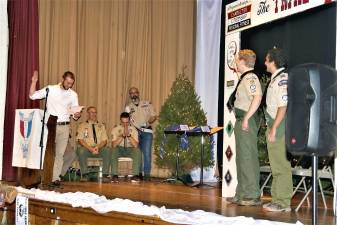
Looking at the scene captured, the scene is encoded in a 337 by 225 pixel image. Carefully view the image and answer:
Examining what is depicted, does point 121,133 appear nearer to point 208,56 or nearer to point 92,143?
point 92,143

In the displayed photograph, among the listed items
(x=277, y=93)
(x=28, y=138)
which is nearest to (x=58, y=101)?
(x=28, y=138)

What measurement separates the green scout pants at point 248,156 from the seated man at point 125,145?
3.41 m

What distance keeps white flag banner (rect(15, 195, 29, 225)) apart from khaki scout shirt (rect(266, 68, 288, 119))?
2692 mm

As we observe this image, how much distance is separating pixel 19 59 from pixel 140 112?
212cm

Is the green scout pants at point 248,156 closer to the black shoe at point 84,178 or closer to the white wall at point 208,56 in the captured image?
the black shoe at point 84,178

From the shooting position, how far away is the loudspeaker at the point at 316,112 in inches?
103

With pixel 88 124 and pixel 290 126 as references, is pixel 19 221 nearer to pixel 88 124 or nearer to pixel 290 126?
pixel 88 124

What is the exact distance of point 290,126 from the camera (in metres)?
2.74

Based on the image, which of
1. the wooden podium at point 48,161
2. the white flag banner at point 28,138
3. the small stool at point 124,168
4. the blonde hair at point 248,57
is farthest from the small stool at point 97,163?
the blonde hair at point 248,57

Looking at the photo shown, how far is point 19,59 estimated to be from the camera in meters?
7.85

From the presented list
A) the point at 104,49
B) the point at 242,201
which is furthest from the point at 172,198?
the point at 104,49

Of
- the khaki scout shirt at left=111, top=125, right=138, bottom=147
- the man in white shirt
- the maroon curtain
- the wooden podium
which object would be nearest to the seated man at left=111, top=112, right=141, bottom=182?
the khaki scout shirt at left=111, top=125, right=138, bottom=147

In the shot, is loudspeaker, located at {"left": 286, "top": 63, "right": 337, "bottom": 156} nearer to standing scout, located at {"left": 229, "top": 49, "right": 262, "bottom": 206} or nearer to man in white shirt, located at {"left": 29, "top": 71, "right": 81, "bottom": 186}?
standing scout, located at {"left": 229, "top": 49, "right": 262, "bottom": 206}

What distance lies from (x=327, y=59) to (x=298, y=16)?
0.94 m
